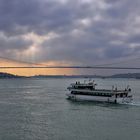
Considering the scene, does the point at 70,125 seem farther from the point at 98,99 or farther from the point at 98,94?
the point at 98,94

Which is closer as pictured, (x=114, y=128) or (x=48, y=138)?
(x=48, y=138)

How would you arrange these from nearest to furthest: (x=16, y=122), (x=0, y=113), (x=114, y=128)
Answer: (x=114, y=128)
(x=16, y=122)
(x=0, y=113)

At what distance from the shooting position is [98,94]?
57.5m

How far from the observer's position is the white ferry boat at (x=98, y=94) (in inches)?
2166

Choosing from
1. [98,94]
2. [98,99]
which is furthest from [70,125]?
[98,94]

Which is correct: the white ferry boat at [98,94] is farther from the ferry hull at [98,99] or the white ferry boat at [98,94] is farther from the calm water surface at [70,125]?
the calm water surface at [70,125]

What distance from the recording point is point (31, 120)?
35.7 m

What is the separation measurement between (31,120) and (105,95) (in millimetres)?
23071

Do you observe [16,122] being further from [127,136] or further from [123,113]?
[123,113]

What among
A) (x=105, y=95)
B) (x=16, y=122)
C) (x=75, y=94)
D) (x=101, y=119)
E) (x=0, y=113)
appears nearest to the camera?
(x=16, y=122)

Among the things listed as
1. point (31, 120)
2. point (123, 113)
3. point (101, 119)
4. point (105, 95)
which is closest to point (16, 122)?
point (31, 120)

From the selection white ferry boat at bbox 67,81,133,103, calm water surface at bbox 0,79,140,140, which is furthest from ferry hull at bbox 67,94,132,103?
calm water surface at bbox 0,79,140,140

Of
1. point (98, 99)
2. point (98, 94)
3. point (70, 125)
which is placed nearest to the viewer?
point (70, 125)

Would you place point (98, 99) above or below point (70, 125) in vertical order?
above
